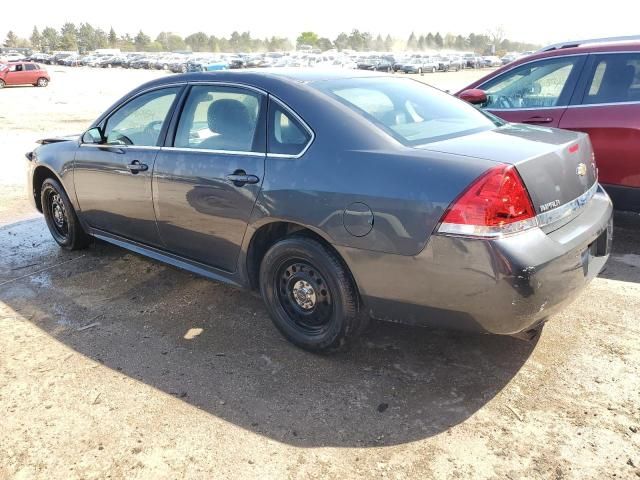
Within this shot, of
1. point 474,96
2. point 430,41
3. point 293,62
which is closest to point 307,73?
point 474,96

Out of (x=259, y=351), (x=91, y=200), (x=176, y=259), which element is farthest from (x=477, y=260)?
(x=91, y=200)

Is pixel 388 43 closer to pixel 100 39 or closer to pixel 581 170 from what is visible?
pixel 100 39

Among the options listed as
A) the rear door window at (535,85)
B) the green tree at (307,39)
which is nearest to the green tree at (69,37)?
the green tree at (307,39)

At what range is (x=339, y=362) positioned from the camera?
11.1ft

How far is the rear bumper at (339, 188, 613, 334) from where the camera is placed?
8.73 ft

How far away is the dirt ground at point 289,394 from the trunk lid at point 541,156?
973 mm

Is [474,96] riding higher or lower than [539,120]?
higher

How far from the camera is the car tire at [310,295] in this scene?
316 centimetres

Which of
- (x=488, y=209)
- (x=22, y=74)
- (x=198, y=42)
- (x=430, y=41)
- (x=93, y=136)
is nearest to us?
(x=488, y=209)

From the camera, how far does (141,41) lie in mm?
132750

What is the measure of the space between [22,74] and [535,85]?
33.2 metres

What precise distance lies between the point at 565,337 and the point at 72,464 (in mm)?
2803

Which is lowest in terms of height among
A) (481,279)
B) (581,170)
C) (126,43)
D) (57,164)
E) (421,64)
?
(481,279)

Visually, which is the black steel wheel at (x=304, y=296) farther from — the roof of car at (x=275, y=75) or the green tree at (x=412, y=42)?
the green tree at (x=412, y=42)
